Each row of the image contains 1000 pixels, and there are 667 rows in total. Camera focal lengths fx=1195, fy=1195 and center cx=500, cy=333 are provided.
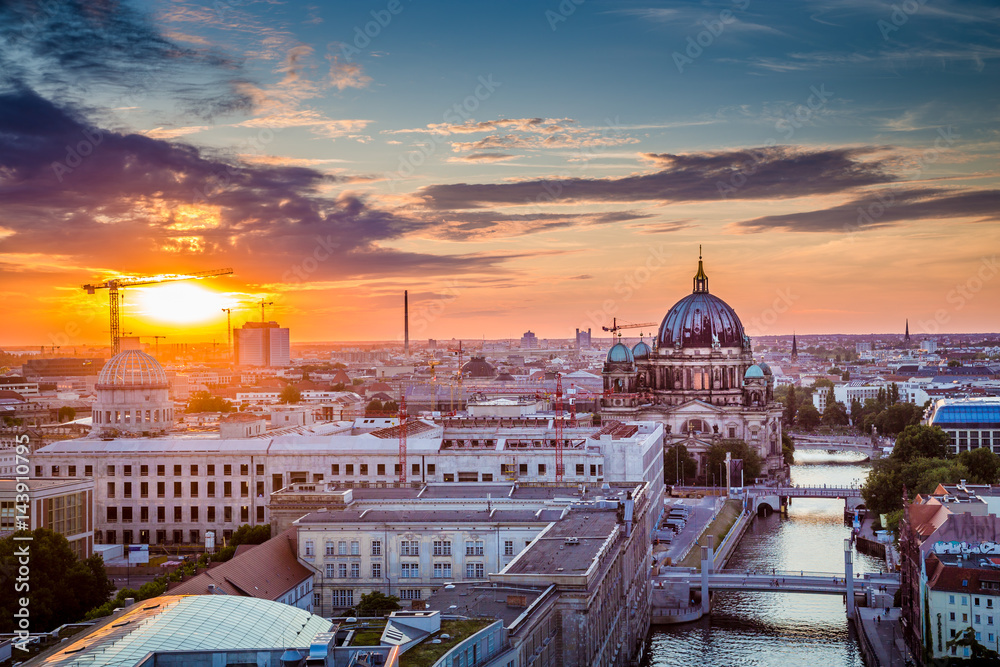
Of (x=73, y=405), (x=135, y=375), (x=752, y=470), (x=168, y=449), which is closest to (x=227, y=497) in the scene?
(x=168, y=449)

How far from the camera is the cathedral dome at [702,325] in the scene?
140 meters

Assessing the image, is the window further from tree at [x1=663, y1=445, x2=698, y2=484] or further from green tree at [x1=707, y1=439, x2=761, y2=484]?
green tree at [x1=707, y1=439, x2=761, y2=484]

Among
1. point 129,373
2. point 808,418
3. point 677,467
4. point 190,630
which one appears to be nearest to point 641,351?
point 677,467

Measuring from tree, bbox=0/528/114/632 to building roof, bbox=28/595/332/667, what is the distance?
47.9 ft

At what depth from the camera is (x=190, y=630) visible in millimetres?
34688

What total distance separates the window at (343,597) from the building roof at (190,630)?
60.7 ft

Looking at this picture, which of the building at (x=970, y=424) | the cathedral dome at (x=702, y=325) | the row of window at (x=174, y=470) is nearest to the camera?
the row of window at (x=174, y=470)

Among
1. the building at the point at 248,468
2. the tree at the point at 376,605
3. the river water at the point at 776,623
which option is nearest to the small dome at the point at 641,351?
the river water at the point at 776,623

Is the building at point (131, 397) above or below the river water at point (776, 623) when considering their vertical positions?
above

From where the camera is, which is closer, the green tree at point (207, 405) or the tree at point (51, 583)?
the tree at point (51, 583)

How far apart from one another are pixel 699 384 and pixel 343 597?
3446 inches

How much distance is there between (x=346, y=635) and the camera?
37.3 m

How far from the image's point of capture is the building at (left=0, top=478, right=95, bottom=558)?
208 feet

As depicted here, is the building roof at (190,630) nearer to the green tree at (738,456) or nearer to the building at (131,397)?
the building at (131,397)
